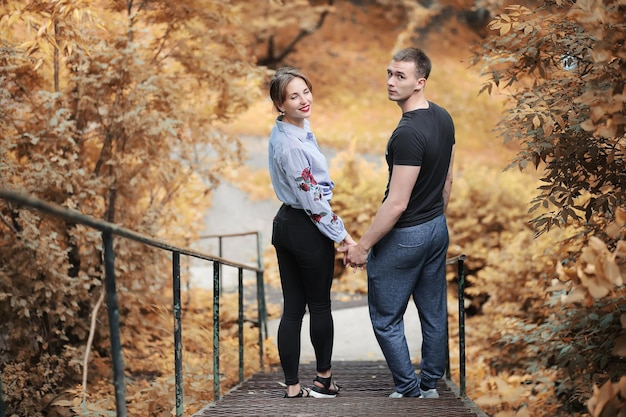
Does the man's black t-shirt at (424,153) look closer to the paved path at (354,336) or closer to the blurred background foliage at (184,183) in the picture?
the blurred background foliage at (184,183)

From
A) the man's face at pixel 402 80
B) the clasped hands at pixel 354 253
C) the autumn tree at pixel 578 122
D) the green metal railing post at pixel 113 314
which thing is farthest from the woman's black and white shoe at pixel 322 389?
the green metal railing post at pixel 113 314

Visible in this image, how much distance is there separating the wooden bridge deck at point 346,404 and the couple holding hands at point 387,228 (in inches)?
7.8

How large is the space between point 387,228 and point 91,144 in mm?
3359

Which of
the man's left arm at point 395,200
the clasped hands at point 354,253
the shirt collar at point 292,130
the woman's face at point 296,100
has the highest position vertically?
the woman's face at point 296,100

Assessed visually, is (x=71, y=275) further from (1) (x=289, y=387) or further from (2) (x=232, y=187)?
(2) (x=232, y=187)

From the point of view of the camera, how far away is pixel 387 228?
11.8 feet

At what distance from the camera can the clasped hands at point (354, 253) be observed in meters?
3.68

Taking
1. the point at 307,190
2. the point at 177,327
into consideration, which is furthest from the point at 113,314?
the point at 307,190

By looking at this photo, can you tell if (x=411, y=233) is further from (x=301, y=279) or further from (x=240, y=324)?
(x=240, y=324)

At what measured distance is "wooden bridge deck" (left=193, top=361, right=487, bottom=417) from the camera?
334 cm

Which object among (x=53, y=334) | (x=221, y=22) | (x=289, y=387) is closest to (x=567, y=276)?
(x=289, y=387)

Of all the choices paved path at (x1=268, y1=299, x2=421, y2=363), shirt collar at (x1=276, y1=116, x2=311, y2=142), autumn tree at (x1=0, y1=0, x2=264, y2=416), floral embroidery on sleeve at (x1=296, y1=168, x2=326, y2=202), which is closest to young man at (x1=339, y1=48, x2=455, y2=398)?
floral embroidery on sleeve at (x1=296, y1=168, x2=326, y2=202)

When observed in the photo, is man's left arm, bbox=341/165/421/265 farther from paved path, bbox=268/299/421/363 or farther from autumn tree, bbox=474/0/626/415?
paved path, bbox=268/299/421/363

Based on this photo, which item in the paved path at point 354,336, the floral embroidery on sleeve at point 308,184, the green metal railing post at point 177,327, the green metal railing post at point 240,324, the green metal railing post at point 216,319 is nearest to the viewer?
the green metal railing post at point 177,327
